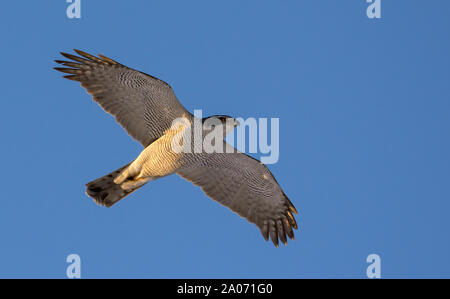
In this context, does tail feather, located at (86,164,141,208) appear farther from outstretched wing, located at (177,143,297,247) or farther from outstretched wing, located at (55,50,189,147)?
outstretched wing, located at (177,143,297,247)

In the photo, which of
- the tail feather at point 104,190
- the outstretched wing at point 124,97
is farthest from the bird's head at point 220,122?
the tail feather at point 104,190

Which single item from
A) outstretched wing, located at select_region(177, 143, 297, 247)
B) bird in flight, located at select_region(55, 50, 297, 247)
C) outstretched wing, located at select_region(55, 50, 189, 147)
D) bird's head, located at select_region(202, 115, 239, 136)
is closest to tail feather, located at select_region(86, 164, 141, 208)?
bird in flight, located at select_region(55, 50, 297, 247)

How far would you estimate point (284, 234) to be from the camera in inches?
551

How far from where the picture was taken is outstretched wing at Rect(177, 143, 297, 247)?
44.5 ft

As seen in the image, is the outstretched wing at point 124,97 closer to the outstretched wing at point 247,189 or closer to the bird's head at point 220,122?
the bird's head at point 220,122

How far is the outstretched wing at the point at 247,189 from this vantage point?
13.6m

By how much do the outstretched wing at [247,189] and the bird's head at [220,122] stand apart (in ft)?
2.73

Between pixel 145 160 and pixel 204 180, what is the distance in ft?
4.92

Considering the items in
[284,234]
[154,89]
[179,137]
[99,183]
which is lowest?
[284,234]

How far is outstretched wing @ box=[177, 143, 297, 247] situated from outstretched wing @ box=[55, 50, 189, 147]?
1.14 meters

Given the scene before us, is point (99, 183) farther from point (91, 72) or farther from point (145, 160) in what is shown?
point (91, 72)
